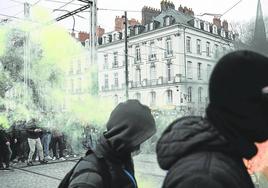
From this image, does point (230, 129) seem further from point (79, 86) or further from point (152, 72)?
point (152, 72)

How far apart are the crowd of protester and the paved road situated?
57cm

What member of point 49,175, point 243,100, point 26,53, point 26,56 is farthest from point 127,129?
point 26,53

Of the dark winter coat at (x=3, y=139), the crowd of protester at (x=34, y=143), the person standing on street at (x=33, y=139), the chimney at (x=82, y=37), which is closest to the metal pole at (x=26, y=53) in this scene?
the chimney at (x=82, y=37)

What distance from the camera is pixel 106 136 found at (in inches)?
86.6

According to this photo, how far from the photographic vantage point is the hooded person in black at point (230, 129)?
1.16m

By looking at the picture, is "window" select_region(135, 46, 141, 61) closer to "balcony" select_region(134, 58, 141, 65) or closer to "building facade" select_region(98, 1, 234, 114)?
"building facade" select_region(98, 1, 234, 114)

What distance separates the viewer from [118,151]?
2.14 m

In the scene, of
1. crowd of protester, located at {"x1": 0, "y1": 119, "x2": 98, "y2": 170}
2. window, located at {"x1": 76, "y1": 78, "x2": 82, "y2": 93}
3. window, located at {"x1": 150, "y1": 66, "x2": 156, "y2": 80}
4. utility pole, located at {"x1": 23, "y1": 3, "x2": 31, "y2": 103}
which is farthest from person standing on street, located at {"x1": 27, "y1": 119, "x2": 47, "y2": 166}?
window, located at {"x1": 150, "y1": 66, "x2": 156, "y2": 80}

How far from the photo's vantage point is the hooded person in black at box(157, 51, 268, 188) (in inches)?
45.8

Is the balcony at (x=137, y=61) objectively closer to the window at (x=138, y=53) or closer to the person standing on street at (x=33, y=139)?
the window at (x=138, y=53)

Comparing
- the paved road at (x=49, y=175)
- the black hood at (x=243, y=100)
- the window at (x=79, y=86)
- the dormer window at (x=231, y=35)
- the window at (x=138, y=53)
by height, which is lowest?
the paved road at (x=49, y=175)

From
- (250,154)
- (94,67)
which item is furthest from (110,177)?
(94,67)

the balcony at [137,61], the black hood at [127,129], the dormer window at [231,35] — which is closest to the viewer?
the black hood at [127,129]

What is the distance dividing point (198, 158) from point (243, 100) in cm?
21
